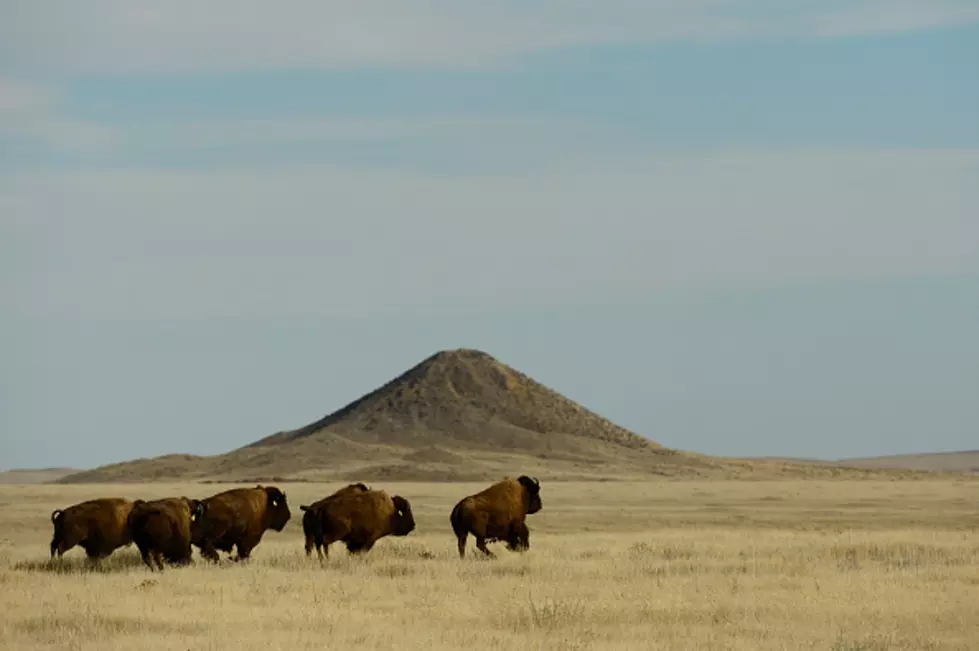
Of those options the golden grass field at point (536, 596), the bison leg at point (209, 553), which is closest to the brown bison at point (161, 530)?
the golden grass field at point (536, 596)

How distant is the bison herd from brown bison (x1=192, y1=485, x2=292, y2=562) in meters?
0.01

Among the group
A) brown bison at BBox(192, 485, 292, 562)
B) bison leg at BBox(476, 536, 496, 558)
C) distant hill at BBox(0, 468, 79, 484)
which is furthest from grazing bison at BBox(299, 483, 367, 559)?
distant hill at BBox(0, 468, 79, 484)

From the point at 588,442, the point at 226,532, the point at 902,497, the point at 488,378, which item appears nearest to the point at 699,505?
the point at 902,497

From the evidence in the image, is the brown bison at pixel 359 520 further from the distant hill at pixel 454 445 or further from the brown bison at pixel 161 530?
the distant hill at pixel 454 445

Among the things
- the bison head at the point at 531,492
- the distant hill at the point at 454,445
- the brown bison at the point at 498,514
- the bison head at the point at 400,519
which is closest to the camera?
the brown bison at the point at 498,514

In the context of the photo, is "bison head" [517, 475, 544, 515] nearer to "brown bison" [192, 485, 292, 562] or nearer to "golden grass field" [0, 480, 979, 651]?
"golden grass field" [0, 480, 979, 651]

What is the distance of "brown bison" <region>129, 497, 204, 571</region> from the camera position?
21281 mm

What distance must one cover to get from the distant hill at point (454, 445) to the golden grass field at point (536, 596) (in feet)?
146

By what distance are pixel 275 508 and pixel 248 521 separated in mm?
860

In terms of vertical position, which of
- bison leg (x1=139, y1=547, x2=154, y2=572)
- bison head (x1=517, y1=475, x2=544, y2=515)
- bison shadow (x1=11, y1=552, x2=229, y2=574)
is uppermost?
bison head (x1=517, y1=475, x2=544, y2=515)

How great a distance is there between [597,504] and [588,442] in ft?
138

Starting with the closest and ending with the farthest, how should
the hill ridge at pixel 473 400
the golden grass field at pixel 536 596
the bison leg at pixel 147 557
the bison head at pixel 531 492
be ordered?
the golden grass field at pixel 536 596 < the bison leg at pixel 147 557 < the bison head at pixel 531 492 < the hill ridge at pixel 473 400

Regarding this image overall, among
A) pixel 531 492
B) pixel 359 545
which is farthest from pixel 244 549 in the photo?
pixel 531 492

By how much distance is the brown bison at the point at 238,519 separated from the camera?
76.3ft
